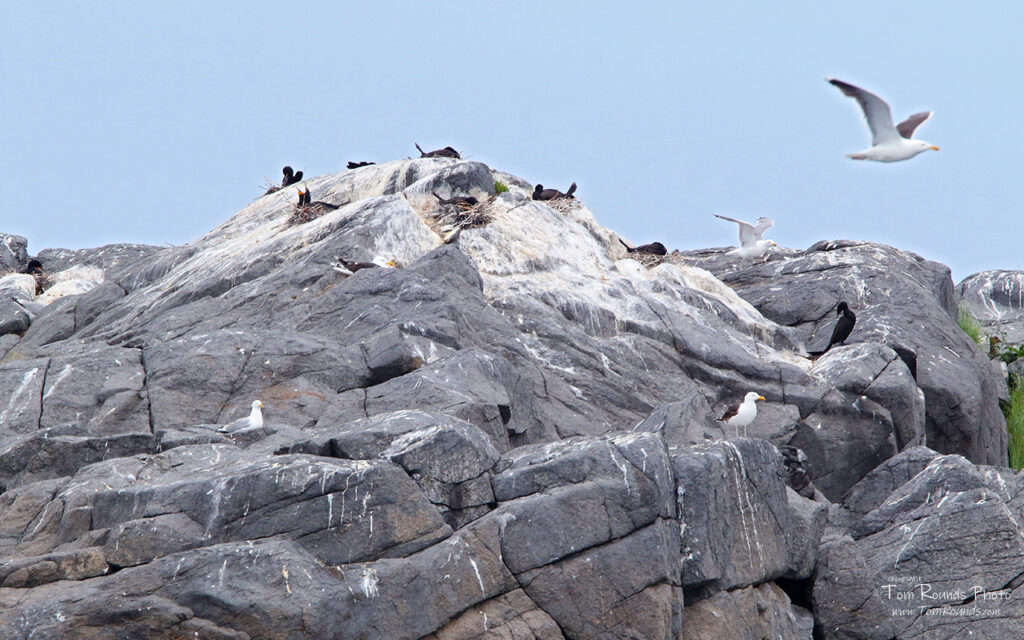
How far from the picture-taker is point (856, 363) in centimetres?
1845

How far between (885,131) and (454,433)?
9134 mm

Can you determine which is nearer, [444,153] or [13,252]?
[444,153]

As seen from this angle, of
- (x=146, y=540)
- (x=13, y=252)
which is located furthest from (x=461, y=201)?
(x=13, y=252)

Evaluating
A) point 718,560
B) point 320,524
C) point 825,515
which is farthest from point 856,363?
point 320,524

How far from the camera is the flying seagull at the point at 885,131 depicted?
15637mm

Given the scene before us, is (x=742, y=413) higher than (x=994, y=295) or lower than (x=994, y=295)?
lower

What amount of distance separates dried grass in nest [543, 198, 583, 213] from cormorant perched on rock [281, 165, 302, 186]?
6237 mm

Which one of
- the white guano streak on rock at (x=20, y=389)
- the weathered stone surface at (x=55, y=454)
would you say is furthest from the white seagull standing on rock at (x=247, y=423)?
the white guano streak on rock at (x=20, y=389)

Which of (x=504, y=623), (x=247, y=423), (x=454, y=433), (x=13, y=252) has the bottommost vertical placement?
(x=504, y=623)

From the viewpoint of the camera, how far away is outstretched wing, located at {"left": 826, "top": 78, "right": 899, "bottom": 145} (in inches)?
607

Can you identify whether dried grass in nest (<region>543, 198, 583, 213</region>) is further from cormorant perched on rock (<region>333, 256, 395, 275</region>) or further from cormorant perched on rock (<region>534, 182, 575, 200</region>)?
cormorant perched on rock (<region>333, 256, 395, 275</region>)

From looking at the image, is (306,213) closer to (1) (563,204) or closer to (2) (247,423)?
(1) (563,204)

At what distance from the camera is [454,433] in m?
10.4

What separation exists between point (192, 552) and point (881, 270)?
18.2m
